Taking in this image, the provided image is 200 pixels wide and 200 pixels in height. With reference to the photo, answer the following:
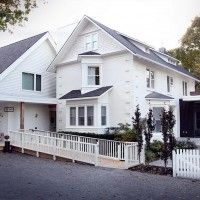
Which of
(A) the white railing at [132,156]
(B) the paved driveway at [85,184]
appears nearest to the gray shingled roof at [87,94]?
(A) the white railing at [132,156]

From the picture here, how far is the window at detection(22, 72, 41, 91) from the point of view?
2581 centimetres

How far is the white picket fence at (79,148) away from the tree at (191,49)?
95.5 ft

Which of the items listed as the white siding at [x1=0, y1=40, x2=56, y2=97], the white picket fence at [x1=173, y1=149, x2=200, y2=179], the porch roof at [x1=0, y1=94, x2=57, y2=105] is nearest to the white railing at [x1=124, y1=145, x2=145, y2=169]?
the white picket fence at [x1=173, y1=149, x2=200, y2=179]

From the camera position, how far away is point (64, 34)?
32.8 metres

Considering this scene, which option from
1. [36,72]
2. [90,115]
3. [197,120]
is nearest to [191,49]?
[197,120]

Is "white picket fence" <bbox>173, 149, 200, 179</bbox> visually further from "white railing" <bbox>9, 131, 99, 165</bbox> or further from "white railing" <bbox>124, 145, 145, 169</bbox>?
"white railing" <bbox>9, 131, 99, 165</bbox>

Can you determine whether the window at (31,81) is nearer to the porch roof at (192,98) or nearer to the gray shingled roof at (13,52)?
the gray shingled roof at (13,52)

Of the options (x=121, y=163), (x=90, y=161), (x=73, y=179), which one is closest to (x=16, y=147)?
(x=90, y=161)

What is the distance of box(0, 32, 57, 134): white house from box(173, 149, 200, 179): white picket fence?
1271 cm

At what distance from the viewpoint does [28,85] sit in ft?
86.1

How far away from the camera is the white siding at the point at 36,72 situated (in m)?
24.3

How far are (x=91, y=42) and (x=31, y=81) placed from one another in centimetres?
606

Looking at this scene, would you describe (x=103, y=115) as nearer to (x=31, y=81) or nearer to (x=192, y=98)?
(x=31, y=81)

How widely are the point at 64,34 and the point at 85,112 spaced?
12471mm
